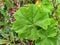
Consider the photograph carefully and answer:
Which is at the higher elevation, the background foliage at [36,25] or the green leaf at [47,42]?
the background foliage at [36,25]

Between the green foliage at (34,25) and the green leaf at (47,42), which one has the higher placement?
the green foliage at (34,25)

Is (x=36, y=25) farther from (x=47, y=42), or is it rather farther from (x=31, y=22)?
(x=47, y=42)

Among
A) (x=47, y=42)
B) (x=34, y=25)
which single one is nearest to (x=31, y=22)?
(x=34, y=25)

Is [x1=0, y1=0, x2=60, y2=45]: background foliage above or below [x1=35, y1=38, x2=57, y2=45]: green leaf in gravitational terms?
above

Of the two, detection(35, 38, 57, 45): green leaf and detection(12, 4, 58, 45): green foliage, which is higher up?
detection(12, 4, 58, 45): green foliage

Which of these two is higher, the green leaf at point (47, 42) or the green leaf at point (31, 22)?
the green leaf at point (31, 22)

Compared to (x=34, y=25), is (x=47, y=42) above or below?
below

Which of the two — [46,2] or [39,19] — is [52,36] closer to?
[39,19]

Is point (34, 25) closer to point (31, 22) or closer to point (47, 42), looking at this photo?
point (31, 22)

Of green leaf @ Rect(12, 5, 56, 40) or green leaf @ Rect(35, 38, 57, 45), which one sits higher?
green leaf @ Rect(12, 5, 56, 40)
